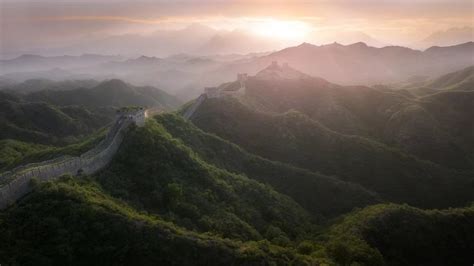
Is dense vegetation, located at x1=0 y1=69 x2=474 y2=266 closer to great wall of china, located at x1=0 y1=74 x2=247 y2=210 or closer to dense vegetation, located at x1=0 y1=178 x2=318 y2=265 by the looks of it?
dense vegetation, located at x1=0 y1=178 x2=318 y2=265

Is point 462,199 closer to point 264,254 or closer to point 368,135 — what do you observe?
point 368,135

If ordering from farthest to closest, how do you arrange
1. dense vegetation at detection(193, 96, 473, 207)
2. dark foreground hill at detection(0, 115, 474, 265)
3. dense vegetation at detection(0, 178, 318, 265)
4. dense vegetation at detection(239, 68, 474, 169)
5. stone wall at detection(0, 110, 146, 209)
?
dense vegetation at detection(239, 68, 474, 169) < dense vegetation at detection(193, 96, 473, 207) < stone wall at detection(0, 110, 146, 209) < dark foreground hill at detection(0, 115, 474, 265) < dense vegetation at detection(0, 178, 318, 265)

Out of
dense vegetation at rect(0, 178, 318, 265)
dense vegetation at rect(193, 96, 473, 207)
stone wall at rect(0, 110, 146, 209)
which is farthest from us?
dense vegetation at rect(193, 96, 473, 207)

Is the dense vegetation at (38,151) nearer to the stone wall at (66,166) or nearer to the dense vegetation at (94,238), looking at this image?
the stone wall at (66,166)

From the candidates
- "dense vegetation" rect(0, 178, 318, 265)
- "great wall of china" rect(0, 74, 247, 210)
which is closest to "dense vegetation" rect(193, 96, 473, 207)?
"great wall of china" rect(0, 74, 247, 210)

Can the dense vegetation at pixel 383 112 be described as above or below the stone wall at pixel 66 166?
below

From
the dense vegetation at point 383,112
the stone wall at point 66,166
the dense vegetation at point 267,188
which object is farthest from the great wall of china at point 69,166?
the dense vegetation at point 383,112

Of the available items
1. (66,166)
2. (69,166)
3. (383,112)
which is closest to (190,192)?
(69,166)
